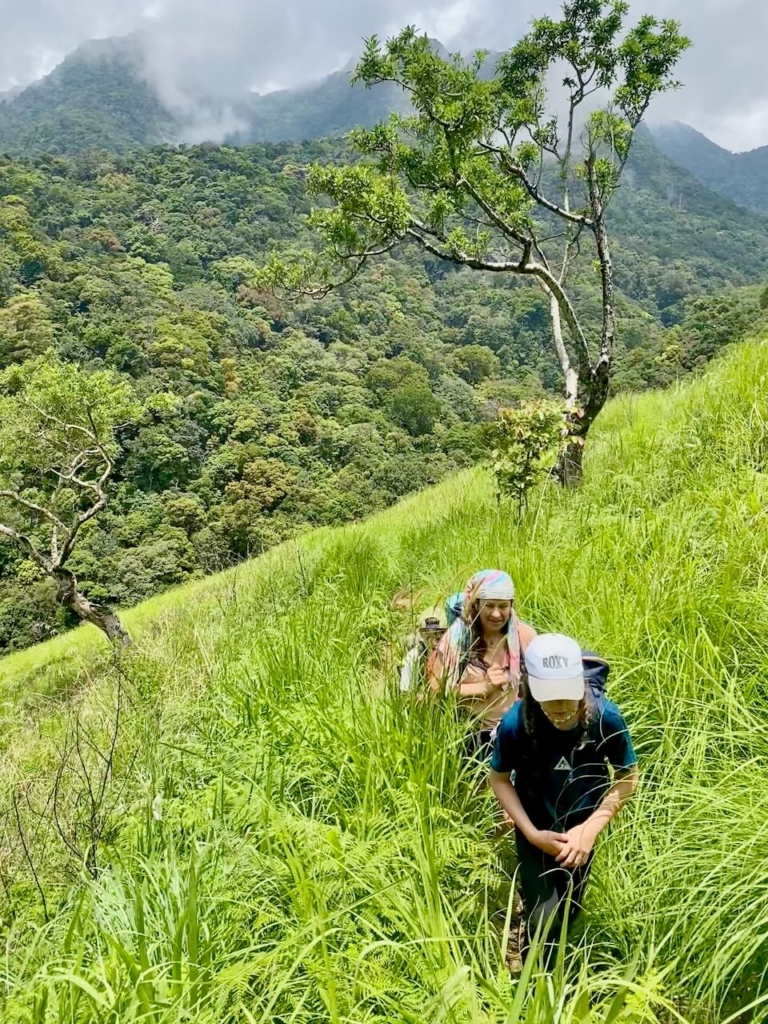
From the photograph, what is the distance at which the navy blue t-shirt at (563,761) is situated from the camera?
197 centimetres

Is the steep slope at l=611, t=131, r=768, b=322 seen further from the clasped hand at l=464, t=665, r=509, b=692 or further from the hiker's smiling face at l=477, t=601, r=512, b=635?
the clasped hand at l=464, t=665, r=509, b=692

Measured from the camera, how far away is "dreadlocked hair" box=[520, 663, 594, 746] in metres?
1.94

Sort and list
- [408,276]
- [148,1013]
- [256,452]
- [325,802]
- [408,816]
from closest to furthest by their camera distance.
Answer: [148,1013] → [408,816] → [325,802] → [256,452] → [408,276]

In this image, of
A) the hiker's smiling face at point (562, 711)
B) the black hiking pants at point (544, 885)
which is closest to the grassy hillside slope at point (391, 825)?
the black hiking pants at point (544, 885)

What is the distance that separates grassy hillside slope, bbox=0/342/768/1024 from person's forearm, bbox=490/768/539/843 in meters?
0.24

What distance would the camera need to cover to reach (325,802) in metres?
2.36

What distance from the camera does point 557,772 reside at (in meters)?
2.02

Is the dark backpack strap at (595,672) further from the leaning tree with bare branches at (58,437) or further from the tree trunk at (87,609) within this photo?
the leaning tree with bare branches at (58,437)

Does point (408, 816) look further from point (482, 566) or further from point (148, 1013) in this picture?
point (482, 566)

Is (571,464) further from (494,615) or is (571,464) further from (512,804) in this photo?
(512,804)

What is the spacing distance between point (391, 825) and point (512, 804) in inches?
16.2

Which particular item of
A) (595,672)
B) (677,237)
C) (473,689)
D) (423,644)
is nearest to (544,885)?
(595,672)

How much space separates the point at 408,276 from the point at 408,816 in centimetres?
9045

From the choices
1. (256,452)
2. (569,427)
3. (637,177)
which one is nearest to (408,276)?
(256,452)
